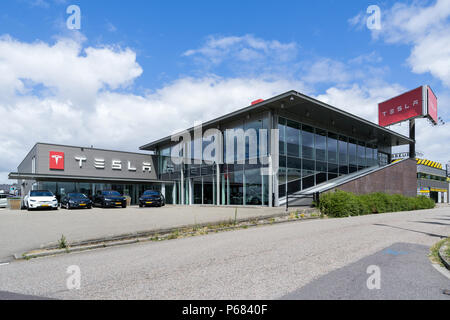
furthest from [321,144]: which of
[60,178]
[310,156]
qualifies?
[60,178]

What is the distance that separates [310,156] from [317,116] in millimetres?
3097

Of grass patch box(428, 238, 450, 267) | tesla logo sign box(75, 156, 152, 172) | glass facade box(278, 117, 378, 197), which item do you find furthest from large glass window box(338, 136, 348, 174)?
tesla logo sign box(75, 156, 152, 172)

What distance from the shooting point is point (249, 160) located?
2188 centimetres

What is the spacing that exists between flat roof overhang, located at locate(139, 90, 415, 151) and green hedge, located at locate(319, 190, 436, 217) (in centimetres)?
652

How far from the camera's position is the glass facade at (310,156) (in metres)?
21.4

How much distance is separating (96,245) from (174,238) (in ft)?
7.74

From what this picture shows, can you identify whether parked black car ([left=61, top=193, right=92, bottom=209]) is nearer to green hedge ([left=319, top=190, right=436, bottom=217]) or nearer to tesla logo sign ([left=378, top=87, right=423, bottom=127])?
green hedge ([left=319, top=190, right=436, bottom=217])

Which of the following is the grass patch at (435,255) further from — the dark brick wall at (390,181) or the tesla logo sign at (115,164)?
the tesla logo sign at (115,164)

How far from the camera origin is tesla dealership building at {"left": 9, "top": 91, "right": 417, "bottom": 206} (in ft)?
69.5

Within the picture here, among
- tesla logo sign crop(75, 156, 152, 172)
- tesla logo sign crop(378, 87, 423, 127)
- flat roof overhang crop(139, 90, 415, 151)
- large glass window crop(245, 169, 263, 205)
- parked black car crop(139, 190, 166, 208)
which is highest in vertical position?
tesla logo sign crop(378, 87, 423, 127)

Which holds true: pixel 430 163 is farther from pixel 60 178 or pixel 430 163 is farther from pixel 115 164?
pixel 60 178

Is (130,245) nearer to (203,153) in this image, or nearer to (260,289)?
(260,289)

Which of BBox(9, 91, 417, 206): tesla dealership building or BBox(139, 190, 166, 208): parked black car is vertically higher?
BBox(9, 91, 417, 206): tesla dealership building
